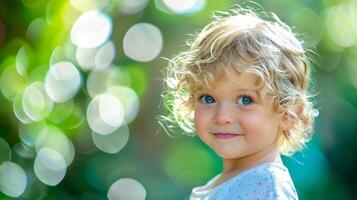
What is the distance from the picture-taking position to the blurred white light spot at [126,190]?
3279 mm

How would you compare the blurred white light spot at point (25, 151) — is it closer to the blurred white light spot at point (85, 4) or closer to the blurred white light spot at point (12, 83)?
the blurred white light spot at point (12, 83)

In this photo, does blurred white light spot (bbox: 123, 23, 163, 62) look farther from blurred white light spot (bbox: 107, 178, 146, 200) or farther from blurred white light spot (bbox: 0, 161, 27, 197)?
blurred white light spot (bbox: 0, 161, 27, 197)

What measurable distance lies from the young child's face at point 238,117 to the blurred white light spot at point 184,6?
4.71 ft

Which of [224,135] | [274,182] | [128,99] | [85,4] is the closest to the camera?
[274,182]

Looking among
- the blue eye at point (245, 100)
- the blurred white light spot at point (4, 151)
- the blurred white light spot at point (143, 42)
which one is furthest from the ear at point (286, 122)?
the blurred white light spot at point (4, 151)

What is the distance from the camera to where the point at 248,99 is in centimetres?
170

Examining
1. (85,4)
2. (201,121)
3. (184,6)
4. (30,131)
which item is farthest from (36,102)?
(201,121)

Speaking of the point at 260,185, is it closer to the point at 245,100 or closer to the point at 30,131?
the point at 245,100

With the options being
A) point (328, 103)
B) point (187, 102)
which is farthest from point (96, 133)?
point (187, 102)

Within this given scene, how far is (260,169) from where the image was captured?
1.68m

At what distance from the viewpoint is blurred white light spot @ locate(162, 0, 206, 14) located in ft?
10.3

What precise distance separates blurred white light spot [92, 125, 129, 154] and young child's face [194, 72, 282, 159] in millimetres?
1515

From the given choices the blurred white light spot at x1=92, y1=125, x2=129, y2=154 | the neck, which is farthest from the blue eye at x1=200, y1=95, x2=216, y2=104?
the blurred white light spot at x1=92, y1=125, x2=129, y2=154

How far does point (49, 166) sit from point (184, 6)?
0.84 meters
